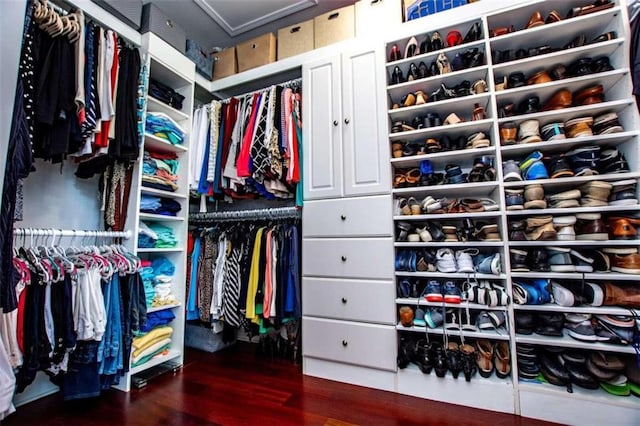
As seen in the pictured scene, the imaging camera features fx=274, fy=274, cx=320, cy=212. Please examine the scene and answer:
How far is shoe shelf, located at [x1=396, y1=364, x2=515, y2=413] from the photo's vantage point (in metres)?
1.36

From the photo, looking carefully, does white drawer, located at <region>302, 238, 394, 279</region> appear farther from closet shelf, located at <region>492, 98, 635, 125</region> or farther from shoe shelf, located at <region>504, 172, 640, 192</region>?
closet shelf, located at <region>492, 98, 635, 125</region>

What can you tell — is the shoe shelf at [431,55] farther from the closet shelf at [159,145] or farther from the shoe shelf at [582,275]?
the closet shelf at [159,145]

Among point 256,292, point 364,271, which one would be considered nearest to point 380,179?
point 364,271

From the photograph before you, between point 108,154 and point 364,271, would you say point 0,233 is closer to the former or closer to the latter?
point 108,154

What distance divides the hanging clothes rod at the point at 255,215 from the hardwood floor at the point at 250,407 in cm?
106

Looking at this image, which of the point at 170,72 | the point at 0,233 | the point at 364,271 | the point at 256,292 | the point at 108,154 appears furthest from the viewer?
the point at 170,72

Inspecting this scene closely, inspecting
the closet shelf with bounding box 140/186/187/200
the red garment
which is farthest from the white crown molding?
the closet shelf with bounding box 140/186/187/200

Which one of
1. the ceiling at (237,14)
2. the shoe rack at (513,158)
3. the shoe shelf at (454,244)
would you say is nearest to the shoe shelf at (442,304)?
the shoe rack at (513,158)

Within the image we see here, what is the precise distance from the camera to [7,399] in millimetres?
844

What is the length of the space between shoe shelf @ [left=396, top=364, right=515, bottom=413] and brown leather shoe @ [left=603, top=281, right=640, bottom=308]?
60 centimetres

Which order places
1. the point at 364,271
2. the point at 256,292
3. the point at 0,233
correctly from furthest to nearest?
the point at 256,292 → the point at 364,271 → the point at 0,233

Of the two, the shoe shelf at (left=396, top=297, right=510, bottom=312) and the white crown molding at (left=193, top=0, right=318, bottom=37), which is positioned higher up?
the white crown molding at (left=193, top=0, right=318, bottom=37)

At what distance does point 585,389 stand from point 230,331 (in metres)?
2.21

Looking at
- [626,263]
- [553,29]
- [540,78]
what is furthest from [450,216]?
[553,29]
